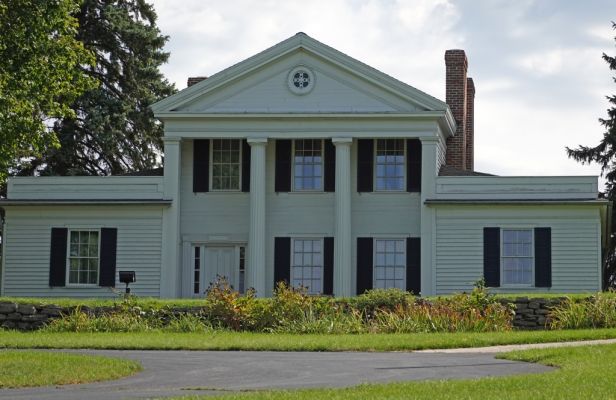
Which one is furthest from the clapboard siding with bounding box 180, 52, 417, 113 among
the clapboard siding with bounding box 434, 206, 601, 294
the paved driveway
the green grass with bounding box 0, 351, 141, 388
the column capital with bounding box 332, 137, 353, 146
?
the green grass with bounding box 0, 351, 141, 388

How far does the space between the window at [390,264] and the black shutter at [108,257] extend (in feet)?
26.2

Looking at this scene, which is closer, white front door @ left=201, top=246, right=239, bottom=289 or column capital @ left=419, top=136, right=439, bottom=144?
column capital @ left=419, top=136, right=439, bottom=144

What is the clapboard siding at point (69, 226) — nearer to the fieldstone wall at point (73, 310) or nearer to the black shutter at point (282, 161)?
the black shutter at point (282, 161)

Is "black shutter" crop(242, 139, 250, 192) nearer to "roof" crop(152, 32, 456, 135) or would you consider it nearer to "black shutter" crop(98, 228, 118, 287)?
"roof" crop(152, 32, 456, 135)

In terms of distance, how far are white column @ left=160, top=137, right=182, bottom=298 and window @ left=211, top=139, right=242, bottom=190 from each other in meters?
1.24

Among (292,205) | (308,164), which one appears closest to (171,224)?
(292,205)

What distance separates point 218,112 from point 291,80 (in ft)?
8.06

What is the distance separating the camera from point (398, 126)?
35.7 meters

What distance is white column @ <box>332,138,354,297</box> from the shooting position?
35.2 meters

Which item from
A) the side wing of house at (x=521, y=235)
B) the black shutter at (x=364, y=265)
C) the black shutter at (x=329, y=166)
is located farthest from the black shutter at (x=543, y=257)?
the black shutter at (x=329, y=166)

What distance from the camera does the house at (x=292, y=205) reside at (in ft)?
115

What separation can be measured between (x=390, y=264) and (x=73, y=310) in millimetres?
11770

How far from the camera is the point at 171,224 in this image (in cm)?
3597

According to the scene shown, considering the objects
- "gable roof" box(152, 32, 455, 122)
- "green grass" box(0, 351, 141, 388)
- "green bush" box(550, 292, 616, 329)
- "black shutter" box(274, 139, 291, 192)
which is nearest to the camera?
"green grass" box(0, 351, 141, 388)
